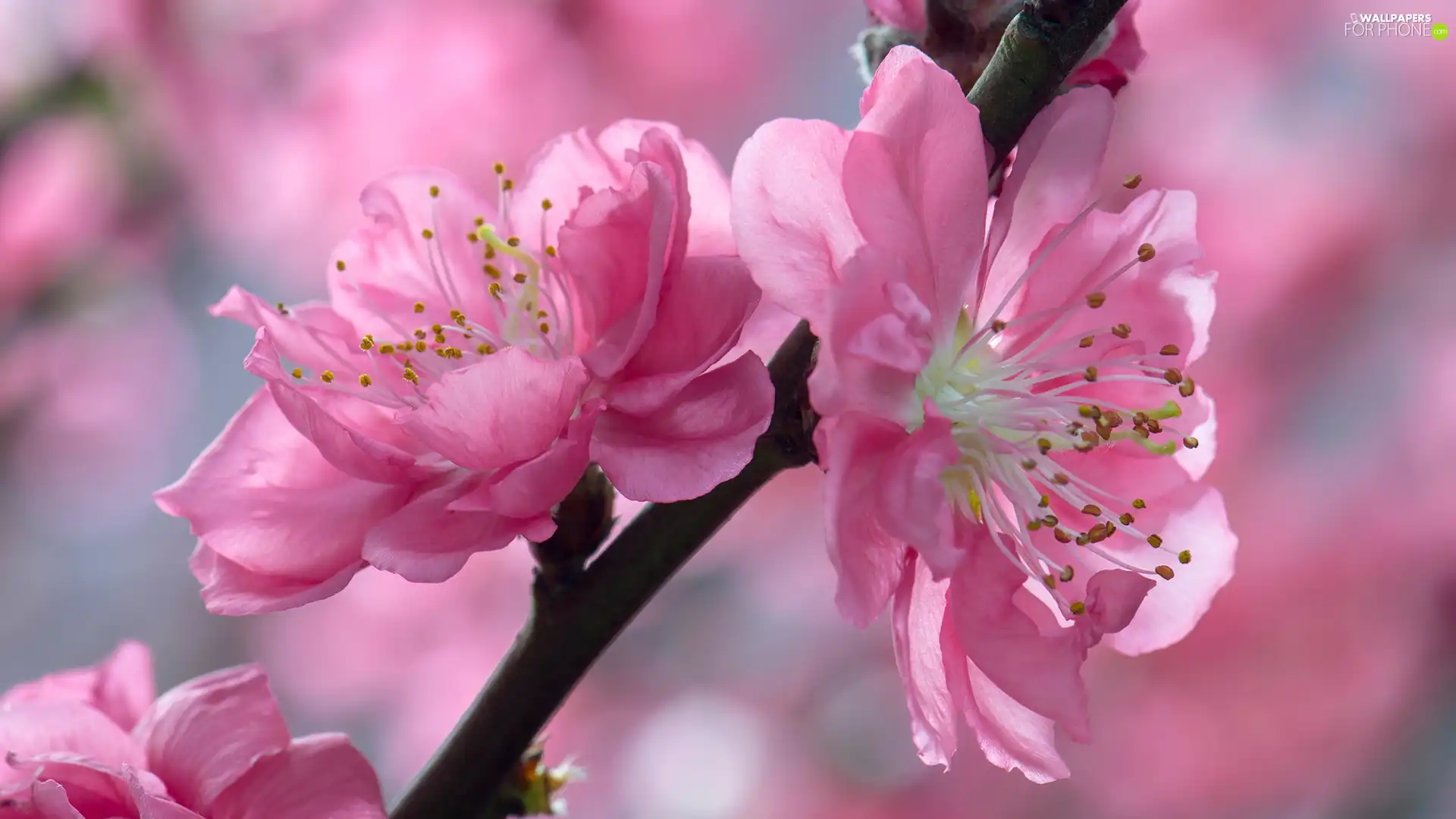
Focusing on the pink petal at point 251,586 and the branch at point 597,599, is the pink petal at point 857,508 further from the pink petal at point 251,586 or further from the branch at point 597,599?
the pink petal at point 251,586

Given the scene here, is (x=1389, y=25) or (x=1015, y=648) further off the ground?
(x=1389, y=25)

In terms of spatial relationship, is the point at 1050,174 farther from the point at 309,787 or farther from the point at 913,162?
the point at 309,787

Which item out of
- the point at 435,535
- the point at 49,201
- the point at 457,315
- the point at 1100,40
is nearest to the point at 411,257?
the point at 457,315

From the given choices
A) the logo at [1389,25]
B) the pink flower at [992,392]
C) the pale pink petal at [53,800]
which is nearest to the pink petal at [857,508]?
the pink flower at [992,392]

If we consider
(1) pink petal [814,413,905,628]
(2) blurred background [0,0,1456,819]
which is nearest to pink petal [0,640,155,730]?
(1) pink petal [814,413,905,628]

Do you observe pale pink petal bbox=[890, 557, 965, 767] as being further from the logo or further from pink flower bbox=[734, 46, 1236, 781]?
the logo
